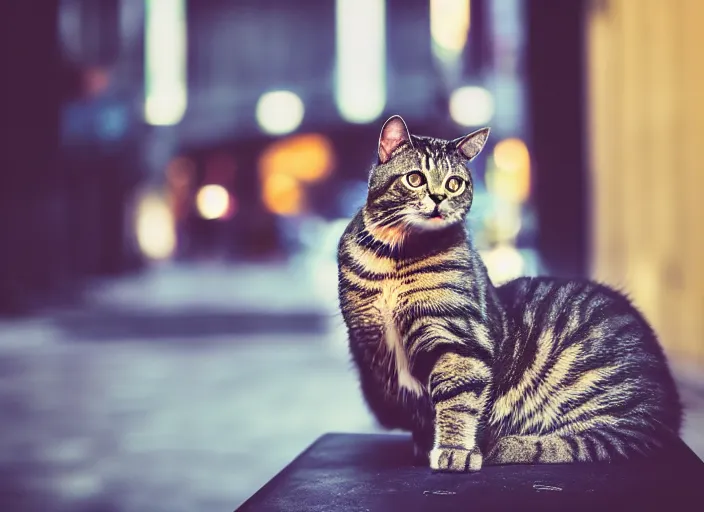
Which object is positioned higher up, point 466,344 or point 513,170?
point 513,170

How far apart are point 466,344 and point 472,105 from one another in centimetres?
2632

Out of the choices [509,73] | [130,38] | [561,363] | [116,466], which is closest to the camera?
[561,363]

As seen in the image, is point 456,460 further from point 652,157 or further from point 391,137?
point 652,157

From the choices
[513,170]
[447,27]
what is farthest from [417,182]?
[513,170]

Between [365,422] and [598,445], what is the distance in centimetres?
325

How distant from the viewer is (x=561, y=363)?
1750 mm

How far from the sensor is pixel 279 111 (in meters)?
30.7

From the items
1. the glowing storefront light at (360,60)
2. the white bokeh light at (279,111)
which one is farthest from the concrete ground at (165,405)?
the white bokeh light at (279,111)

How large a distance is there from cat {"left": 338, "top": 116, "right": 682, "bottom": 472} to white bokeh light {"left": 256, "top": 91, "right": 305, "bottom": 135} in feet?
96.3

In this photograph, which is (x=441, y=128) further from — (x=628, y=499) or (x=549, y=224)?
(x=628, y=499)

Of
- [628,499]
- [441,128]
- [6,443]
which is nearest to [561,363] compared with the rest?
[628,499]

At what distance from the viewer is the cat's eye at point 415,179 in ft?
5.33

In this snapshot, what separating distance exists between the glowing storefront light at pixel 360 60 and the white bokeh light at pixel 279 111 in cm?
168

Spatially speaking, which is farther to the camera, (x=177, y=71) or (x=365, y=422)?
(x=177, y=71)
